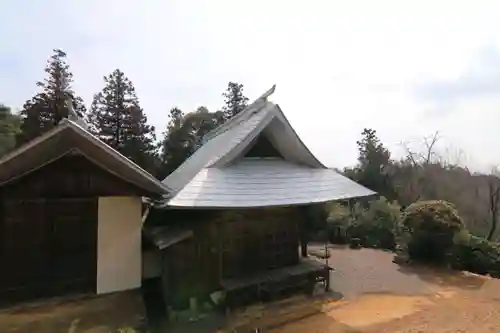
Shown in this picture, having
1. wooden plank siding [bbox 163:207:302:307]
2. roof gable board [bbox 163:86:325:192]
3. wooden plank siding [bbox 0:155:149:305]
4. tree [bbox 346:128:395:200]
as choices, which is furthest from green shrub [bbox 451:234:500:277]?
wooden plank siding [bbox 0:155:149:305]

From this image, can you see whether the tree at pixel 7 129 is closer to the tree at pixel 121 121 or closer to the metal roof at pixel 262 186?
the tree at pixel 121 121

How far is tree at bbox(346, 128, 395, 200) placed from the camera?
22906 mm

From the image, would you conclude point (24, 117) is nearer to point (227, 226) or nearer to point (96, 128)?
point (96, 128)

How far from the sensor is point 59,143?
7.58 metres

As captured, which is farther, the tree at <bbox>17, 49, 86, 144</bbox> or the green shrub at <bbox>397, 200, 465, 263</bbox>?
the tree at <bbox>17, 49, 86, 144</bbox>

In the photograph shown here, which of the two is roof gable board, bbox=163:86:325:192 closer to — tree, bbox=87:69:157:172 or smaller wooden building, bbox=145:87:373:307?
smaller wooden building, bbox=145:87:373:307

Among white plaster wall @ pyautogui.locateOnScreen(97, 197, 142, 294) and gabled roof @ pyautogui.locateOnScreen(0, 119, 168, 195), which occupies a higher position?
gabled roof @ pyautogui.locateOnScreen(0, 119, 168, 195)

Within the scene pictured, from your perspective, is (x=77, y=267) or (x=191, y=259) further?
(x=191, y=259)

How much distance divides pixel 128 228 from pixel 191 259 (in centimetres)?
169

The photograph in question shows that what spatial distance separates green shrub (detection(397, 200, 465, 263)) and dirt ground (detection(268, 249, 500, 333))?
2.75 feet

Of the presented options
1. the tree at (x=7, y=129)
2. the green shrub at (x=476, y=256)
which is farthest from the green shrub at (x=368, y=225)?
the tree at (x=7, y=129)

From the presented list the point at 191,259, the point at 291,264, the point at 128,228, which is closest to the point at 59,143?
the point at 128,228

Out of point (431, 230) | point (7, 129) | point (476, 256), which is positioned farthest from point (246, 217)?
point (7, 129)

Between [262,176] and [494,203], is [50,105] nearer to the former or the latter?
[262,176]
